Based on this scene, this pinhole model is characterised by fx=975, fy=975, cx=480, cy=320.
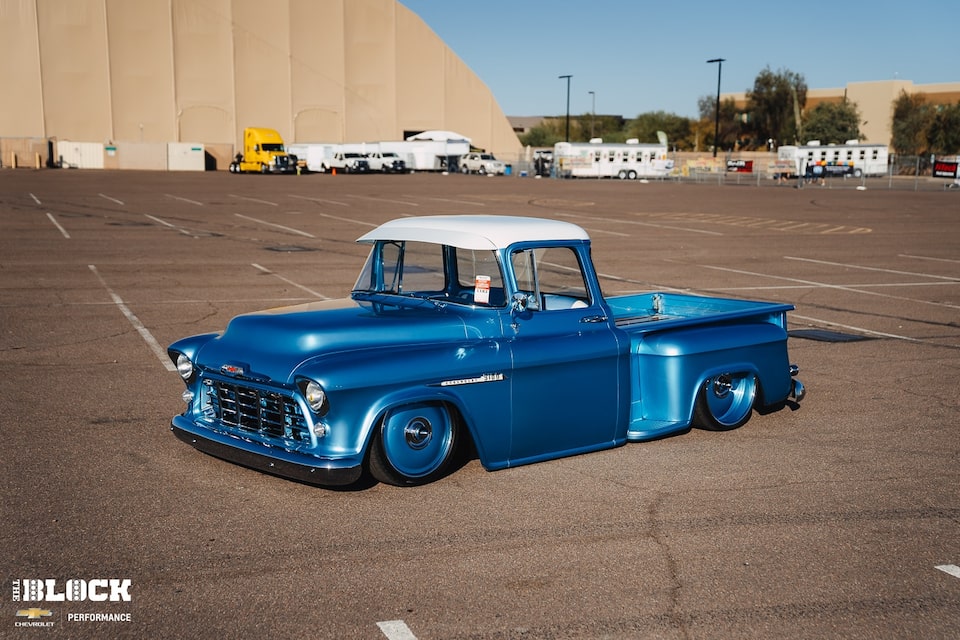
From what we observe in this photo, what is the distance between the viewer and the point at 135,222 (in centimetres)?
2828

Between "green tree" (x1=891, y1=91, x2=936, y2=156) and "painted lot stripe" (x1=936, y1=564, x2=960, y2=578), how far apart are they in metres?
103

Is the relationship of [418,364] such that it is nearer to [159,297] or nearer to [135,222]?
[159,297]

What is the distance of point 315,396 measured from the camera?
596cm

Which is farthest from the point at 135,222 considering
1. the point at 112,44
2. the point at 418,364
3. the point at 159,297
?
the point at 112,44

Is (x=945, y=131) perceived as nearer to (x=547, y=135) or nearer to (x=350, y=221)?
(x=547, y=135)

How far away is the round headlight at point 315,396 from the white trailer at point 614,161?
69.5 m

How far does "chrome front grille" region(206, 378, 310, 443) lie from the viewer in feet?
20.1

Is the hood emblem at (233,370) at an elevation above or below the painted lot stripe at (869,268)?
above

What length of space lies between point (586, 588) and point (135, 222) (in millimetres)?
25953

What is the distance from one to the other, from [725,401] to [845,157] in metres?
Result: 75.9

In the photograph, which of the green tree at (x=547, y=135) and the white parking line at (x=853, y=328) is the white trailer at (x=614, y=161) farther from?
the green tree at (x=547, y=135)

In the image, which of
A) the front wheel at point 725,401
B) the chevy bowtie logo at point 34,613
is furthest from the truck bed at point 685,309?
the chevy bowtie logo at point 34,613

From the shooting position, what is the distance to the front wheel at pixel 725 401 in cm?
773

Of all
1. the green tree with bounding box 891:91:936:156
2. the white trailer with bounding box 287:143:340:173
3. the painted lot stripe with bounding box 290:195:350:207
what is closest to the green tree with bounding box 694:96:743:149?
the green tree with bounding box 891:91:936:156
